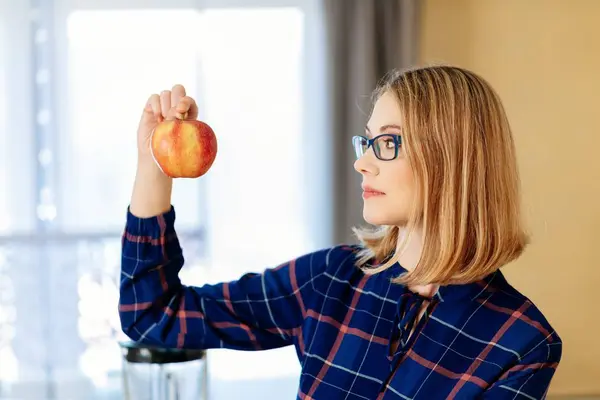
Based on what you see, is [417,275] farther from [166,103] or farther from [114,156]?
[114,156]

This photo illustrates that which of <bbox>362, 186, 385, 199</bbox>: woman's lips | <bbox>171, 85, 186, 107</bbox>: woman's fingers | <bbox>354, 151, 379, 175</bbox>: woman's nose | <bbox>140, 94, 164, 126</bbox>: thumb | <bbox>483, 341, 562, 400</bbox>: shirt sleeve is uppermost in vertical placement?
<bbox>171, 85, 186, 107</bbox>: woman's fingers

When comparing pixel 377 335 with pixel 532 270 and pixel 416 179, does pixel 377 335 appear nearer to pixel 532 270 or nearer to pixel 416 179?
pixel 416 179

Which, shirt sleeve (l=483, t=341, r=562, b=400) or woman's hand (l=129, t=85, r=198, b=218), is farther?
woman's hand (l=129, t=85, r=198, b=218)

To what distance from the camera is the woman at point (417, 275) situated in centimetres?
111

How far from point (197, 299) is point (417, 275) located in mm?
379

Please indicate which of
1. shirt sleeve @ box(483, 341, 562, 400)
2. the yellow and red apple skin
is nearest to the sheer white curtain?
the yellow and red apple skin

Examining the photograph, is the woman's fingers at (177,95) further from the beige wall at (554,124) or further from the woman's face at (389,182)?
the beige wall at (554,124)

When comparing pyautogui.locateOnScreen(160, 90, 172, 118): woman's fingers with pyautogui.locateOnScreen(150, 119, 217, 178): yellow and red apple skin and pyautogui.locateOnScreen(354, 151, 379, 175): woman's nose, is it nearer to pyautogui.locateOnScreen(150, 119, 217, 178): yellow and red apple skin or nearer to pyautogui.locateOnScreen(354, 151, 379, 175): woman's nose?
pyautogui.locateOnScreen(150, 119, 217, 178): yellow and red apple skin

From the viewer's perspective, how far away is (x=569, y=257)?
9.64 feet

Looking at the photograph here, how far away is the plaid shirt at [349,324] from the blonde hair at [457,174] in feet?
0.17

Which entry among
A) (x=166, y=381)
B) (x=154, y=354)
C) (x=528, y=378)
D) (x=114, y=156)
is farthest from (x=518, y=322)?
(x=114, y=156)

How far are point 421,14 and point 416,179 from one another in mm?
1701

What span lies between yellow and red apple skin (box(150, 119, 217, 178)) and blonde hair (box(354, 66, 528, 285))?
0.31 metres

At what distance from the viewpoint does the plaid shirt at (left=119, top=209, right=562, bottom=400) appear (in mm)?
1098
